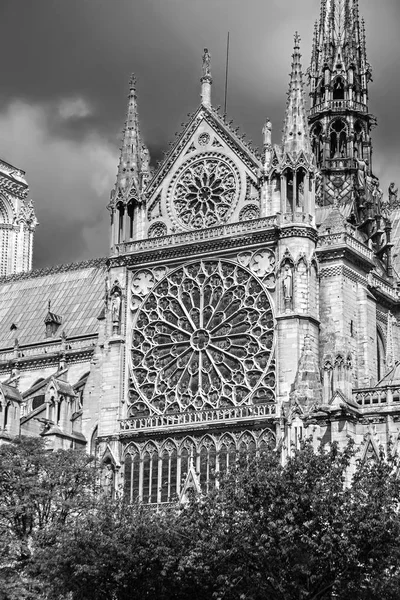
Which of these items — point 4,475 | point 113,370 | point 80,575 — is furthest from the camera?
point 113,370

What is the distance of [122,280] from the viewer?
231 feet

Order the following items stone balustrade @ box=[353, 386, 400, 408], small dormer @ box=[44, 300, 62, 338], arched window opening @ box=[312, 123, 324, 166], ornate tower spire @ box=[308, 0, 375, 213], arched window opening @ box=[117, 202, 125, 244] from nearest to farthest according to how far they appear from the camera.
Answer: stone balustrade @ box=[353, 386, 400, 408] < arched window opening @ box=[117, 202, 125, 244] < ornate tower spire @ box=[308, 0, 375, 213] < arched window opening @ box=[312, 123, 324, 166] < small dormer @ box=[44, 300, 62, 338]

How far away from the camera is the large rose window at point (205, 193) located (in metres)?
69.1

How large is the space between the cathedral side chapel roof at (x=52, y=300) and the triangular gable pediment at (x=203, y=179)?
50.8ft

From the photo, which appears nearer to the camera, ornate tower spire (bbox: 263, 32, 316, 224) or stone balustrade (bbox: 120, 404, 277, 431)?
stone balustrade (bbox: 120, 404, 277, 431)

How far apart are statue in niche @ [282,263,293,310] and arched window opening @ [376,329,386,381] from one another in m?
7.36

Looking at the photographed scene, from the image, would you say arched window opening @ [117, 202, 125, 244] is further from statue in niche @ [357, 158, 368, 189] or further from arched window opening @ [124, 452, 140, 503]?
statue in niche @ [357, 158, 368, 189]

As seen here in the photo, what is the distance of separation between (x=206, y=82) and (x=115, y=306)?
13648mm

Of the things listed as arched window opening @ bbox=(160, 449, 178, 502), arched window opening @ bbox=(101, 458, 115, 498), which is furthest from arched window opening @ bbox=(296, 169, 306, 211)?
arched window opening @ bbox=(101, 458, 115, 498)

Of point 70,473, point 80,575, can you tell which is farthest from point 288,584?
point 70,473

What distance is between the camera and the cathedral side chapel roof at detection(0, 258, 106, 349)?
87625mm

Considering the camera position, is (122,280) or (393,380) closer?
(393,380)

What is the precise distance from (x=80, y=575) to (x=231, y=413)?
16115mm

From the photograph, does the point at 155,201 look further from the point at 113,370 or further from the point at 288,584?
the point at 288,584
